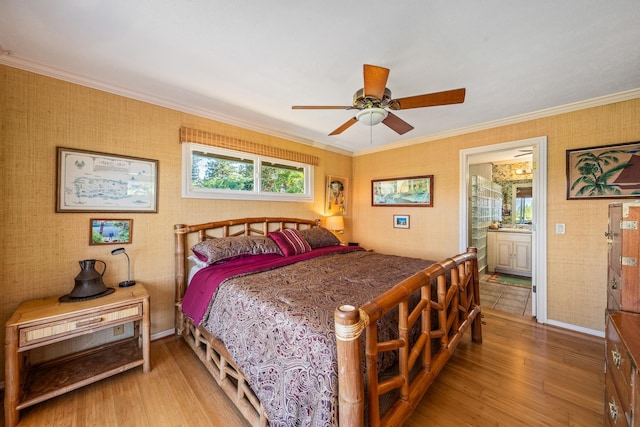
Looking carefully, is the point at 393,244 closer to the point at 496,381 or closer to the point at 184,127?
the point at 496,381

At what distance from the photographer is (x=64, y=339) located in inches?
65.7

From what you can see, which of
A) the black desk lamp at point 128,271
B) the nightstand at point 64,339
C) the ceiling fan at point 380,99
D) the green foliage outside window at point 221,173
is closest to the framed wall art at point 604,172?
the ceiling fan at point 380,99

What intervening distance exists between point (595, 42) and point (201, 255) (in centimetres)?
362

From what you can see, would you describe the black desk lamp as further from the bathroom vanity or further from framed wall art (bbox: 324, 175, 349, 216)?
the bathroom vanity

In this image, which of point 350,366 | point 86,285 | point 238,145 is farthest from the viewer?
point 238,145

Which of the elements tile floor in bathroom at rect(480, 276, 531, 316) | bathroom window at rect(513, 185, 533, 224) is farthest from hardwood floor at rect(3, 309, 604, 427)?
bathroom window at rect(513, 185, 533, 224)

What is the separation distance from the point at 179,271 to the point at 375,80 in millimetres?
2599

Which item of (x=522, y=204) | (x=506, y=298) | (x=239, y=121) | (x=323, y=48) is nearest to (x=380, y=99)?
(x=323, y=48)

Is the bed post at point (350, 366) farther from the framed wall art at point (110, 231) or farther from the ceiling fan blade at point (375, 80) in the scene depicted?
the framed wall art at point (110, 231)

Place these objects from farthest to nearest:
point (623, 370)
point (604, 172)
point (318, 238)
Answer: point (318, 238)
point (604, 172)
point (623, 370)

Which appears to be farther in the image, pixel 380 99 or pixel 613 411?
pixel 380 99

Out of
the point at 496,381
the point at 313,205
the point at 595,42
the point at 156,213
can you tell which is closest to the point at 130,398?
the point at 156,213

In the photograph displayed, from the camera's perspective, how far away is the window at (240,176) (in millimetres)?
2828

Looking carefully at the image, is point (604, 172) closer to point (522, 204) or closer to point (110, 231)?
point (522, 204)
